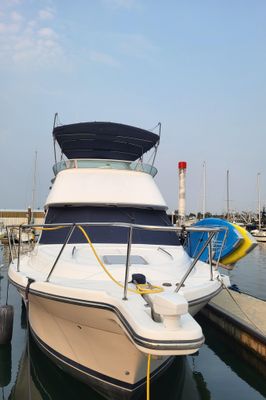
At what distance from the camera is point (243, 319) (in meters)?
7.05

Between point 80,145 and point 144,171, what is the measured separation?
1562 millimetres

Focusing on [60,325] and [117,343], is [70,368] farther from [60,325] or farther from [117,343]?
[117,343]

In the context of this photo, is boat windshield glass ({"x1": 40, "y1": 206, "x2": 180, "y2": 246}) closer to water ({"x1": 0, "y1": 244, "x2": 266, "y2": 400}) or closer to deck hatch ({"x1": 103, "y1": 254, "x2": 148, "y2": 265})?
deck hatch ({"x1": 103, "y1": 254, "x2": 148, "y2": 265})

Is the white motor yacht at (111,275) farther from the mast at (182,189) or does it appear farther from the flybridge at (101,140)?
the mast at (182,189)

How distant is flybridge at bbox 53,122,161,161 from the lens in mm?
7762

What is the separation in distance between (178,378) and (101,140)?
4.88 meters

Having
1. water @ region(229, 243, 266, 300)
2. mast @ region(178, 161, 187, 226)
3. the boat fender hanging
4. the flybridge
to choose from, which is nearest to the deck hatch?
the boat fender hanging

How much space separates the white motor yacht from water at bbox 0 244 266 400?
45cm

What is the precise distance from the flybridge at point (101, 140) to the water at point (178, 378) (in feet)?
13.3

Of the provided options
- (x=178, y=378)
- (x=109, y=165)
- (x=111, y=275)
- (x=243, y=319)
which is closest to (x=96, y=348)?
(x=111, y=275)

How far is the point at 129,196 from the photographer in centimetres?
689

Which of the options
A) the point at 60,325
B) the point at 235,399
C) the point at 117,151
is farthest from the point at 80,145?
the point at 235,399

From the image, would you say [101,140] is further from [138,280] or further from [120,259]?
[138,280]

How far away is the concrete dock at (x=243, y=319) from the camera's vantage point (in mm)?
6102
